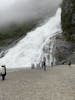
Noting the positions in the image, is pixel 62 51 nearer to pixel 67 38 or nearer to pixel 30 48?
pixel 67 38

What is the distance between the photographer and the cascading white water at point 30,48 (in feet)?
279

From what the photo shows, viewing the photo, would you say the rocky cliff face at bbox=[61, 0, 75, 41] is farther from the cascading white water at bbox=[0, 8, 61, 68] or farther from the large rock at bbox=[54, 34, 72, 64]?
the cascading white water at bbox=[0, 8, 61, 68]

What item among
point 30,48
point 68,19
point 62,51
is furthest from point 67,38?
point 30,48

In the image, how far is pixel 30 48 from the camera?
9212cm

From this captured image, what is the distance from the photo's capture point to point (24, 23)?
5054 inches

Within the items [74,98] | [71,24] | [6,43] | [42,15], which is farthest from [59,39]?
[74,98]

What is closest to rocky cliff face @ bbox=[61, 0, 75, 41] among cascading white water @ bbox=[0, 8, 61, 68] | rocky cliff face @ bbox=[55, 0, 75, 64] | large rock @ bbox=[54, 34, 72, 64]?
rocky cliff face @ bbox=[55, 0, 75, 64]

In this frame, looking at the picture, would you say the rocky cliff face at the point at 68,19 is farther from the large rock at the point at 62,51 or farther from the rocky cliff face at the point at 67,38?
the large rock at the point at 62,51

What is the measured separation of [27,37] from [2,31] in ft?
96.0

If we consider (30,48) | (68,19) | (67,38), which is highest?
(68,19)

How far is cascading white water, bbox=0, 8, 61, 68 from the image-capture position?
279 ft

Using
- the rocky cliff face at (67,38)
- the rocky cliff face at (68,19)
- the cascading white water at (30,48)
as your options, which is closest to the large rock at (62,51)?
the rocky cliff face at (67,38)

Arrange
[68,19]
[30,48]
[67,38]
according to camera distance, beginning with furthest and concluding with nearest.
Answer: [30,48], [68,19], [67,38]

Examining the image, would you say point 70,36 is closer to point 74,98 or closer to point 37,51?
point 37,51
